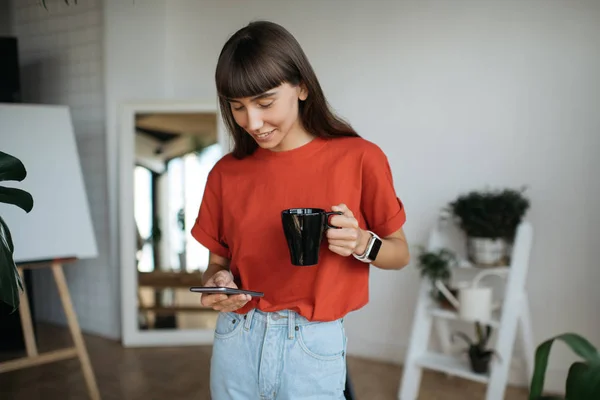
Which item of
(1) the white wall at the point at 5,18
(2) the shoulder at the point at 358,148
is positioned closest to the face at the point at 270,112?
(2) the shoulder at the point at 358,148

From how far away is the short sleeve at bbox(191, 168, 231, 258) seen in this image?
1.26 m

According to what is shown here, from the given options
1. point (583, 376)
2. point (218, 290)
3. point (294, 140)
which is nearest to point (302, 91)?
point (294, 140)

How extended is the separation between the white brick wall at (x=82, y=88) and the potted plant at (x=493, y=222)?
7.61 ft

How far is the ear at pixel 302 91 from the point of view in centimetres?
114

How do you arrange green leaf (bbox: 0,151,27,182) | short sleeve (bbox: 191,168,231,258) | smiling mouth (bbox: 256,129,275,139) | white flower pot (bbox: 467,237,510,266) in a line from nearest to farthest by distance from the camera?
smiling mouth (bbox: 256,129,275,139) < short sleeve (bbox: 191,168,231,258) < green leaf (bbox: 0,151,27,182) < white flower pot (bbox: 467,237,510,266)

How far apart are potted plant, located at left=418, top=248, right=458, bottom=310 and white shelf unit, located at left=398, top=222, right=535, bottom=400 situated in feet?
0.11

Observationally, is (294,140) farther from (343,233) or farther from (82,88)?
Result: (82,88)

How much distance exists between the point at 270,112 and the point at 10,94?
286 cm

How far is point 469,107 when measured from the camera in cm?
273

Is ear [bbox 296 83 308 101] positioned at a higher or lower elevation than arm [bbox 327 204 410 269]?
higher

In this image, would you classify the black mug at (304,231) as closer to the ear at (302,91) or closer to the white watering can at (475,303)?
the ear at (302,91)

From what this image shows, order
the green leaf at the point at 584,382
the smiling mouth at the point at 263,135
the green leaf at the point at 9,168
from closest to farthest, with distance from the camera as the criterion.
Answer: the green leaf at the point at 584,382 → the smiling mouth at the point at 263,135 → the green leaf at the point at 9,168

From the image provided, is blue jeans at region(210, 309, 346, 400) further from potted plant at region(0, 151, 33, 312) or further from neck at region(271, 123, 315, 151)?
potted plant at region(0, 151, 33, 312)

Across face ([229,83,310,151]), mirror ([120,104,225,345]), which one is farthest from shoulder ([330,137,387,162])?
mirror ([120,104,225,345])
